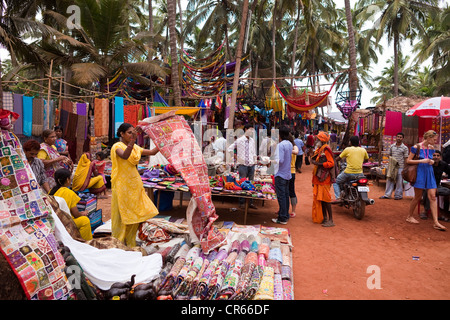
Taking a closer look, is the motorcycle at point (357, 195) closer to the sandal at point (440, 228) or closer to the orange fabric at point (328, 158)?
the orange fabric at point (328, 158)

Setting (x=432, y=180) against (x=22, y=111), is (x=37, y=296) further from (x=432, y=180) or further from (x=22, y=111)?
(x=432, y=180)

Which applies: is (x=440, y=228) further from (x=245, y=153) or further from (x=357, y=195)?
(x=245, y=153)

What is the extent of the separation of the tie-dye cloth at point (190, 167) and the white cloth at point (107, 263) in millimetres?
758

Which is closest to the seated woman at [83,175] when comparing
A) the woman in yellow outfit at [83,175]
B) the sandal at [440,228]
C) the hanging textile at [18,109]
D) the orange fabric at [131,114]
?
the woman in yellow outfit at [83,175]

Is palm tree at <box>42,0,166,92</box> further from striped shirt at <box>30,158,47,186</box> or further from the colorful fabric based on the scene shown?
striped shirt at <box>30,158,47,186</box>

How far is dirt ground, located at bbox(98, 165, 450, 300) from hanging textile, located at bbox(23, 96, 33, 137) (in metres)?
2.23

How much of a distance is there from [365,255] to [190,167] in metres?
2.91

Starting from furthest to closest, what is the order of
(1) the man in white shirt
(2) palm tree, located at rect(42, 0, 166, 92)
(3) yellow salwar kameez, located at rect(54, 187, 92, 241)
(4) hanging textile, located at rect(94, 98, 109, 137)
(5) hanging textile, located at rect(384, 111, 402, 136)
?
(2) palm tree, located at rect(42, 0, 166, 92), (5) hanging textile, located at rect(384, 111, 402, 136), (4) hanging textile, located at rect(94, 98, 109, 137), (1) the man in white shirt, (3) yellow salwar kameez, located at rect(54, 187, 92, 241)

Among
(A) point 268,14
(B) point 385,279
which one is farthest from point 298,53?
(B) point 385,279

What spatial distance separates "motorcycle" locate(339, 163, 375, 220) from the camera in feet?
20.6

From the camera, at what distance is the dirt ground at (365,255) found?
3496 millimetres

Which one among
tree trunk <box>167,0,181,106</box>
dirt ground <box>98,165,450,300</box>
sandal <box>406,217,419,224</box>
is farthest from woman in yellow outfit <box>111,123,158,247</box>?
tree trunk <box>167,0,181,106</box>

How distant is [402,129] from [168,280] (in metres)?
9.32

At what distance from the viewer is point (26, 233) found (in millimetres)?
2363
